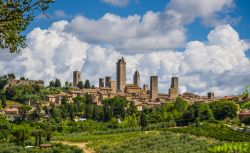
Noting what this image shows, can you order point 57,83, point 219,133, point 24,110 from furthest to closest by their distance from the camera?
1. point 57,83
2. point 24,110
3. point 219,133

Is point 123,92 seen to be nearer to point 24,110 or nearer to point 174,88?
point 174,88

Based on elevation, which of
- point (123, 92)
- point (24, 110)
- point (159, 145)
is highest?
point (123, 92)

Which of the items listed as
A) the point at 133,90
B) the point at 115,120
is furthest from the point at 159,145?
the point at 133,90

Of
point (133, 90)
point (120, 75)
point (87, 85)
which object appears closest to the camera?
point (133, 90)

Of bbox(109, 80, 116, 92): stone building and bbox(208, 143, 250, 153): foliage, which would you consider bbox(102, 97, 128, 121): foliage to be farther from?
bbox(208, 143, 250, 153): foliage

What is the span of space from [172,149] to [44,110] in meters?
64.2

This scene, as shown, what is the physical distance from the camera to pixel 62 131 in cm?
7606

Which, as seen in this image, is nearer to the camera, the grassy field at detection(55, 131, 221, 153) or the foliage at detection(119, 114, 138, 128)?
the grassy field at detection(55, 131, 221, 153)

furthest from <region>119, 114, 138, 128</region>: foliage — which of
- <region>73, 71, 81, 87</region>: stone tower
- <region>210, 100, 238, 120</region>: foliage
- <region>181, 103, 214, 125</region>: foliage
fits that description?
<region>73, 71, 81, 87</region>: stone tower

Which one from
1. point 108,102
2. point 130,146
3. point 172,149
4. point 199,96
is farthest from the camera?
point 199,96

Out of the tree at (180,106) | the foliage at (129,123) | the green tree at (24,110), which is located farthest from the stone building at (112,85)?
the foliage at (129,123)

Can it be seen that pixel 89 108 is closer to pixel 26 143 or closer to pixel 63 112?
pixel 63 112

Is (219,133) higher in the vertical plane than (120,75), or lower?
lower

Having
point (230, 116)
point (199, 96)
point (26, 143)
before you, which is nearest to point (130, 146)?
point (26, 143)
